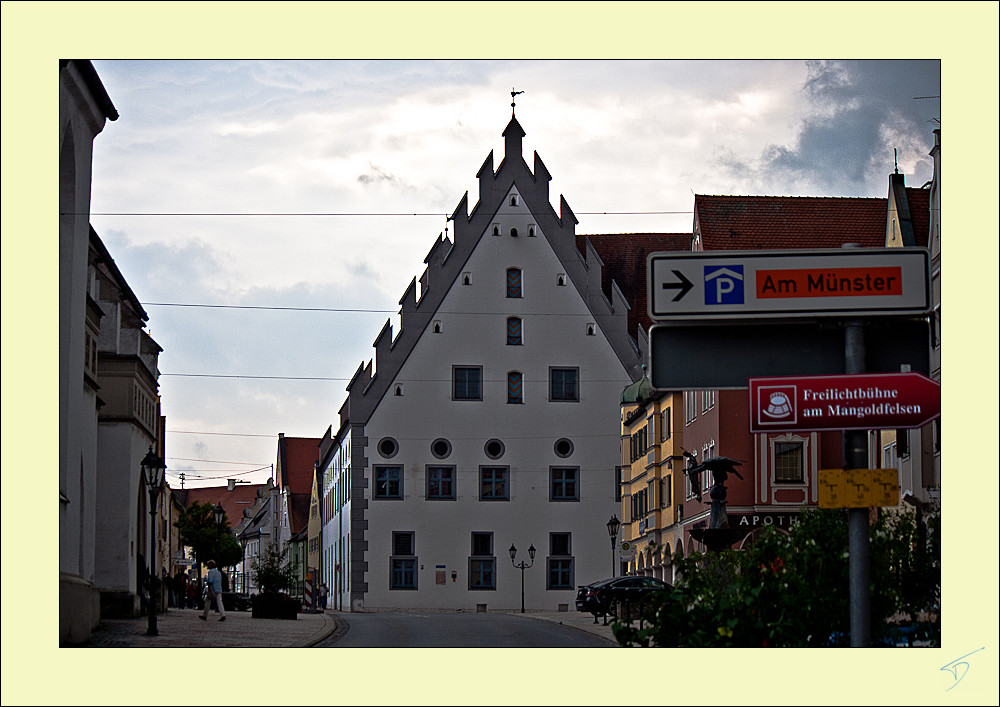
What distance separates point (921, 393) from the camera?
1176 centimetres

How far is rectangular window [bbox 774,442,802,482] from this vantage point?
4188 cm

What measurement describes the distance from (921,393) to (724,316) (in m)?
1.80

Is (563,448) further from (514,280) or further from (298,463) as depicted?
(298,463)

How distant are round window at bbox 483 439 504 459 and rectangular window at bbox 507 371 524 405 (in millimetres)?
1631

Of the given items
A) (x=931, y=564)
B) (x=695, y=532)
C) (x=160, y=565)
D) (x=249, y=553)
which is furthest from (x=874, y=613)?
(x=249, y=553)

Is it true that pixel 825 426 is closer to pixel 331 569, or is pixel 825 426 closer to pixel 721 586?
pixel 721 586

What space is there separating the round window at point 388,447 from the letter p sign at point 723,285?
42417mm

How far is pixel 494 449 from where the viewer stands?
2100 inches

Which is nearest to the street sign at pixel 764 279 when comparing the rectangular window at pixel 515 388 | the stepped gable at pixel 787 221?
the stepped gable at pixel 787 221

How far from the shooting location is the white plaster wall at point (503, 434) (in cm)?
5328

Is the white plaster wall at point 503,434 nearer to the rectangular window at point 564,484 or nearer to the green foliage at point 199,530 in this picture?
the rectangular window at point 564,484

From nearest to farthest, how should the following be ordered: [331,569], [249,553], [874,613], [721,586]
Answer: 1. [874,613]
2. [721,586]
3. [331,569]
4. [249,553]

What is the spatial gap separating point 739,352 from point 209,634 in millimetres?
14539

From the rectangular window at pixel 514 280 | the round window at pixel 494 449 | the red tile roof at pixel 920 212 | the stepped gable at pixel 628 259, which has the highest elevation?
the stepped gable at pixel 628 259
